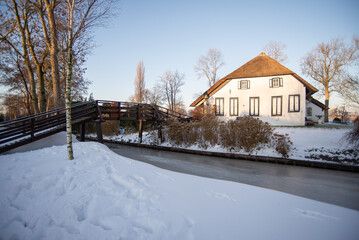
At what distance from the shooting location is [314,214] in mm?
3318

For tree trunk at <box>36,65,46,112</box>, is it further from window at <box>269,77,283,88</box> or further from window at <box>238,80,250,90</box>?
window at <box>269,77,283,88</box>

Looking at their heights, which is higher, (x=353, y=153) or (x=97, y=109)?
(x=97, y=109)

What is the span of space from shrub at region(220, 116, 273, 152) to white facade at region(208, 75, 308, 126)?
910 cm

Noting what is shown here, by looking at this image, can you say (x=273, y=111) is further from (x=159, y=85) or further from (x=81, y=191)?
(x=159, y=85)

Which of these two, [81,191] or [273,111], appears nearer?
[81,191]

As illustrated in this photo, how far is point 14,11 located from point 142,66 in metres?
25.3

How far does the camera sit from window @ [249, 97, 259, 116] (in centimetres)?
1833

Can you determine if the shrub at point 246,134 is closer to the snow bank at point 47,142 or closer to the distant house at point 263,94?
the snow bank at point 47,142

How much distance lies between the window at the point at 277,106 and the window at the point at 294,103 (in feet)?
2.44

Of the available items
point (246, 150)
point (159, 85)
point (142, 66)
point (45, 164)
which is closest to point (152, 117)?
point (246, 150)

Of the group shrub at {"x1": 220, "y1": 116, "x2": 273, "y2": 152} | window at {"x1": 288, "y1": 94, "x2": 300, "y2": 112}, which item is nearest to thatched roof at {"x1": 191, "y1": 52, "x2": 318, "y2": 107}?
window at {"x1": 288, "y1": 94, "x2": 300, "y2": 112}

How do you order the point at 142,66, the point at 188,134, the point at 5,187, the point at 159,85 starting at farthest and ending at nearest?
the point at 159,85, the point at 142,66, the point at 188,134, the point at 5,187

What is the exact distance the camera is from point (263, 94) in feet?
59.4

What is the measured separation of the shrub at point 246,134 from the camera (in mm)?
9258
